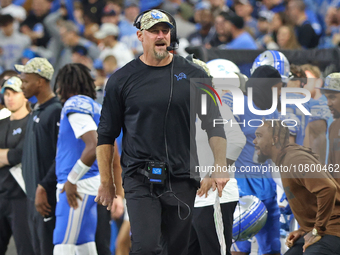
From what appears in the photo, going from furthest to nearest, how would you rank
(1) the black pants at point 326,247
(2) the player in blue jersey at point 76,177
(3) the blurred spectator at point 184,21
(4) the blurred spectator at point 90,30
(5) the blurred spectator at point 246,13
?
Result: (4) the blurred spectator at point 90,30 → (3) the blurred spectator at point 184,21 → (5) the blurred spectator at point 246,13 → (2) the player in blue jersey at point 76,177 → (1) the black pants at point 326,247

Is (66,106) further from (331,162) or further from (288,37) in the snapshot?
(288,37)

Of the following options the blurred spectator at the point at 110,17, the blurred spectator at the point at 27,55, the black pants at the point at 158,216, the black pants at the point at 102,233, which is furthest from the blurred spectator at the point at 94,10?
the black pants at the point at 158,216

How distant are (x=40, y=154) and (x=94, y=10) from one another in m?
8.37

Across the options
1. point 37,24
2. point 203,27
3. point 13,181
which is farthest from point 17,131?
point 37,24

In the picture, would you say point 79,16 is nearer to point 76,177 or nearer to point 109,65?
point 109,65

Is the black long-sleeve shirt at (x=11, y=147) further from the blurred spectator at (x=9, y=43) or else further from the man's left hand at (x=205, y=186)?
the blurred spectator at (x=9, y=43)

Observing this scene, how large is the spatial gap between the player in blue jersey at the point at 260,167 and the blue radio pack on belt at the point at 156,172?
1698 mm

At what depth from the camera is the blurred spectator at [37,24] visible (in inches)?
468

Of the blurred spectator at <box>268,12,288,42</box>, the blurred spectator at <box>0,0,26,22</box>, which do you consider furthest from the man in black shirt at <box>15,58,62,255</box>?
the blurred spectator at <box>0,0,26,22</box>

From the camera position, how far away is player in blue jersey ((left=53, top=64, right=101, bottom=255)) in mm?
4820

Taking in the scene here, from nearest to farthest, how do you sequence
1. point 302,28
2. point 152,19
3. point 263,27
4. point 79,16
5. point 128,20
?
point 152,19
point 302,28
point 263,27
point 128,20
point 79,16

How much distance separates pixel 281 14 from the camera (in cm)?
1002

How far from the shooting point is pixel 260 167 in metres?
5.30

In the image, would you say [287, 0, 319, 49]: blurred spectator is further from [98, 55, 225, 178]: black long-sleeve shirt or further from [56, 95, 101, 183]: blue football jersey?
[98, 55, 225, 178]: black long-sleeve shirt
